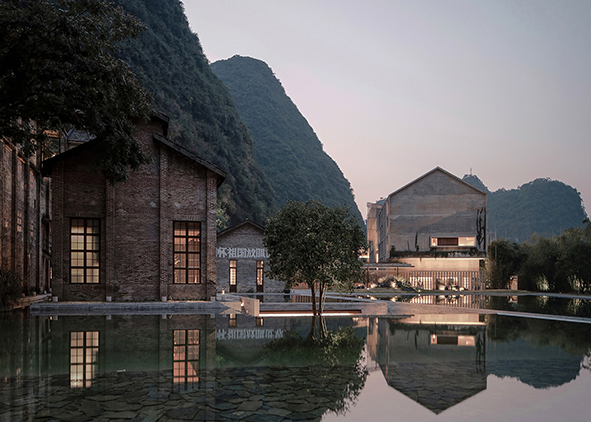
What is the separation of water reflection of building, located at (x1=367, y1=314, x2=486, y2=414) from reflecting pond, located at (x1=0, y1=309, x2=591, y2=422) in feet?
0.12

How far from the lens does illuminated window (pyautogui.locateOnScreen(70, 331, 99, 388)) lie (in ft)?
26.5

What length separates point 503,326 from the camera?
56.0 feet

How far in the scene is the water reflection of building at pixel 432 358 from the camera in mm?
7484

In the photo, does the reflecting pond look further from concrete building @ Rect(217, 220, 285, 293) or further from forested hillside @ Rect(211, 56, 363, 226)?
forested hillside @ Rect(211, 56, 363, 226)

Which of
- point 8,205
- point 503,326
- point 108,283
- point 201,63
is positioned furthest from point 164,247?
point 201,63

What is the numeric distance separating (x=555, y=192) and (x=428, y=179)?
142m

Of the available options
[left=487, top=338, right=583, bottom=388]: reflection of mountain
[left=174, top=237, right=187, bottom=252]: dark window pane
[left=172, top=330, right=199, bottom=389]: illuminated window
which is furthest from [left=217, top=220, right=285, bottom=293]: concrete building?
[left=487, top=338, right=583, bottom=388]: reflection of mountain

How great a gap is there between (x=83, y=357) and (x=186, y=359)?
2404mm

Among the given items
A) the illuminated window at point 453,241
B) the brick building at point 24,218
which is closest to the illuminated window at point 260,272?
the brick building at point 24,218

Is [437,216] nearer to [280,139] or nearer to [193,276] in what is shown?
[193,276]

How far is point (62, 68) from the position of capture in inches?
589

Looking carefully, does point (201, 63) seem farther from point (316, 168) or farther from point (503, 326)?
point (503, 326)

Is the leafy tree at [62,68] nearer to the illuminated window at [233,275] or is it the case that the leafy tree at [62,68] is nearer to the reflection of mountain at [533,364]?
the reflection of mountain at [533,364]

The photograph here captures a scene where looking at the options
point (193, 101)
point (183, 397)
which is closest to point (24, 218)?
point (183, 397)
